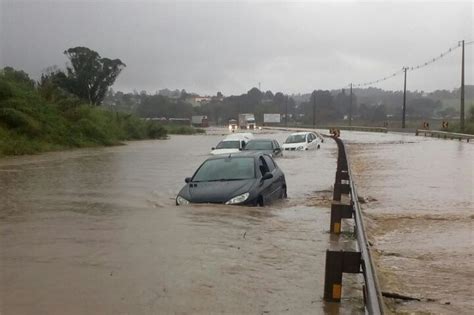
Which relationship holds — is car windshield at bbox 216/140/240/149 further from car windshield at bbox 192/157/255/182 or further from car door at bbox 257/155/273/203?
car windshield at bbox 192/157/255/182

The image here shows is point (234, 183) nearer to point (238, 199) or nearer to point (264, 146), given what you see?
point (238, 199)

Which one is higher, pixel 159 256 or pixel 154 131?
pixel 154 131

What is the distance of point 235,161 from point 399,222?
153 inches

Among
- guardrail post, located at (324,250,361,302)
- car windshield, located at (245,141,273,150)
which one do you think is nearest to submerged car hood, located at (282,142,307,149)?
car windshield, located at (245,141,273,150)

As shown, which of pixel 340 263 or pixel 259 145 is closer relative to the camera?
pixel 340 263

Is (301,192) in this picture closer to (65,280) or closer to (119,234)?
(119,234)

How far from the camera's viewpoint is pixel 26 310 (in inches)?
215

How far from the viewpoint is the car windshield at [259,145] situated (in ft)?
86.0

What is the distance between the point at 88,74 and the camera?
7094 centimetres

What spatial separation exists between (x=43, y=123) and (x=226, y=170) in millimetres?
29489

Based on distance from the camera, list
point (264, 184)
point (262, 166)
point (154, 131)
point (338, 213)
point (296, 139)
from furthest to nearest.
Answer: point (154, 131)
point (296, 139)
point (262, 166)
point (264, 184)
point (338, 213)

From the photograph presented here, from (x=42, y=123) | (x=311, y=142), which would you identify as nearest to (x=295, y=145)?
(x=311, y=142)

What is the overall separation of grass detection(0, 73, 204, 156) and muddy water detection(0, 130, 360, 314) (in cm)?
2008

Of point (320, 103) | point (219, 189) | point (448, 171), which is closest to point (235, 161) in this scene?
point (219, 189)
